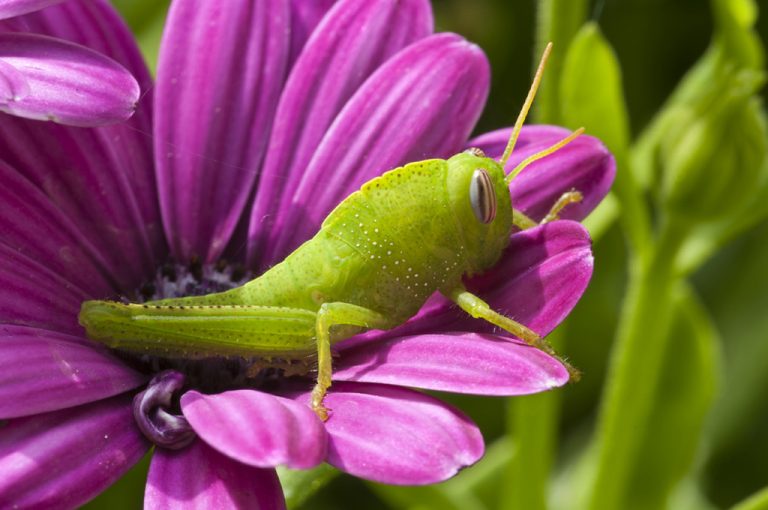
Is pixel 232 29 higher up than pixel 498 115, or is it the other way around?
pixel 232 29

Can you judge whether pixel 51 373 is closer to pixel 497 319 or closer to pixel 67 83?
pixel 67 83

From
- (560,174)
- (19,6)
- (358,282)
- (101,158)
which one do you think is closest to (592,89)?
(560,174)

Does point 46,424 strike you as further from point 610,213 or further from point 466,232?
point 610,213

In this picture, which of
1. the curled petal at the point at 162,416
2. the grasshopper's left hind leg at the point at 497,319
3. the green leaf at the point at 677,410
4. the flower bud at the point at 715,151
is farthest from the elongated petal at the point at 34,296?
the green leaf at the point at 677,410

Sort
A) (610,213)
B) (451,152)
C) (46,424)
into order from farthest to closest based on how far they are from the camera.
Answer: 1. (610,213)
2. (451,152)
3. (46,424)

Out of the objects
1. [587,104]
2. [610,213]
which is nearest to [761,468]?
[610,213]

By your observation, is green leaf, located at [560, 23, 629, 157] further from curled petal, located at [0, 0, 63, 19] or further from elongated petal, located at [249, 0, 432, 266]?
curled petal, located at [0, 0, 63, 19]

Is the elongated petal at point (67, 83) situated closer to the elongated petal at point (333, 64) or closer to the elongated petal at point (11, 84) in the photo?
the elongated petal at point (11, 84)
